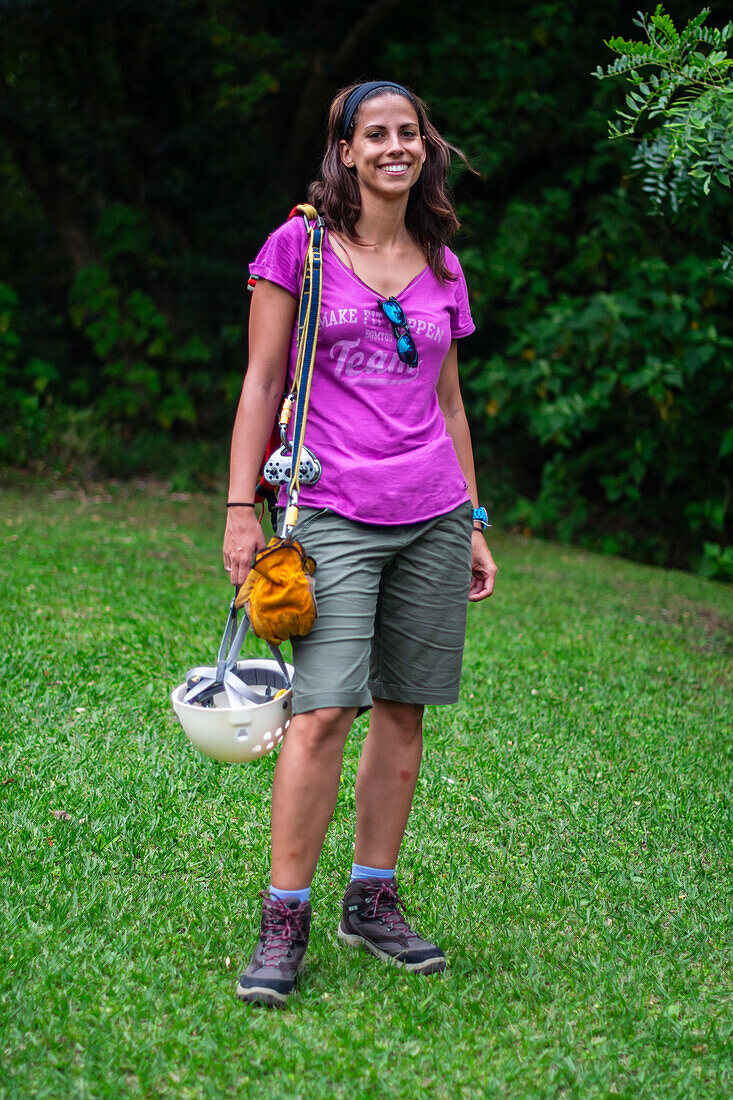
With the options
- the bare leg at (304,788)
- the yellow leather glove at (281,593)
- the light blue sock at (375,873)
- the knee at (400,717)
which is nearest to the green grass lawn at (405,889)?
the light blue sock at (375,873)

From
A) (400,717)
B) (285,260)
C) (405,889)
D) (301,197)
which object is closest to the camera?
(285,260)

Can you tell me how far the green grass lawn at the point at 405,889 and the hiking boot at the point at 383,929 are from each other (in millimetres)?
47

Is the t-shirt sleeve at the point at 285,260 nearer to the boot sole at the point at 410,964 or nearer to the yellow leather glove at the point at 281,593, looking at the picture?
the yellow leather glove at the point at 281,593

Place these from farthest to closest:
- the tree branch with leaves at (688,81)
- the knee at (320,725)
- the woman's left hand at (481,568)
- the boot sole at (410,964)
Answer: the tree branch with leaves at (688,81) < the woman's left hand at (481,568) < the boot sole at (410,964) < the knee at (320,725)

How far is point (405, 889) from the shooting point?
2982mm

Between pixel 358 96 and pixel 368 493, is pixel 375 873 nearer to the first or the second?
pixel 368 493

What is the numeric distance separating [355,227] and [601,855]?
1.97m

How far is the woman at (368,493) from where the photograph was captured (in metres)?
2.34

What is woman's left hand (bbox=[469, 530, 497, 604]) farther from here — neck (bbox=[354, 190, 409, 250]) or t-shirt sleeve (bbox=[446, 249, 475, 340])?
neck (bbox=[354, 190, 409, 250])

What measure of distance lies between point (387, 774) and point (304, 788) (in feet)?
1.11

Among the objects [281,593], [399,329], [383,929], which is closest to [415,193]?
[399,329]

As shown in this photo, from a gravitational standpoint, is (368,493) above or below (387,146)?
below

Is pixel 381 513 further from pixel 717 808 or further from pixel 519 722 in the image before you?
pixel 519 722

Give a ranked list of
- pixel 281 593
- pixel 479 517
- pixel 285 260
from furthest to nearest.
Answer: pixel 479 517, pixel 285 260, pixel 281 593
